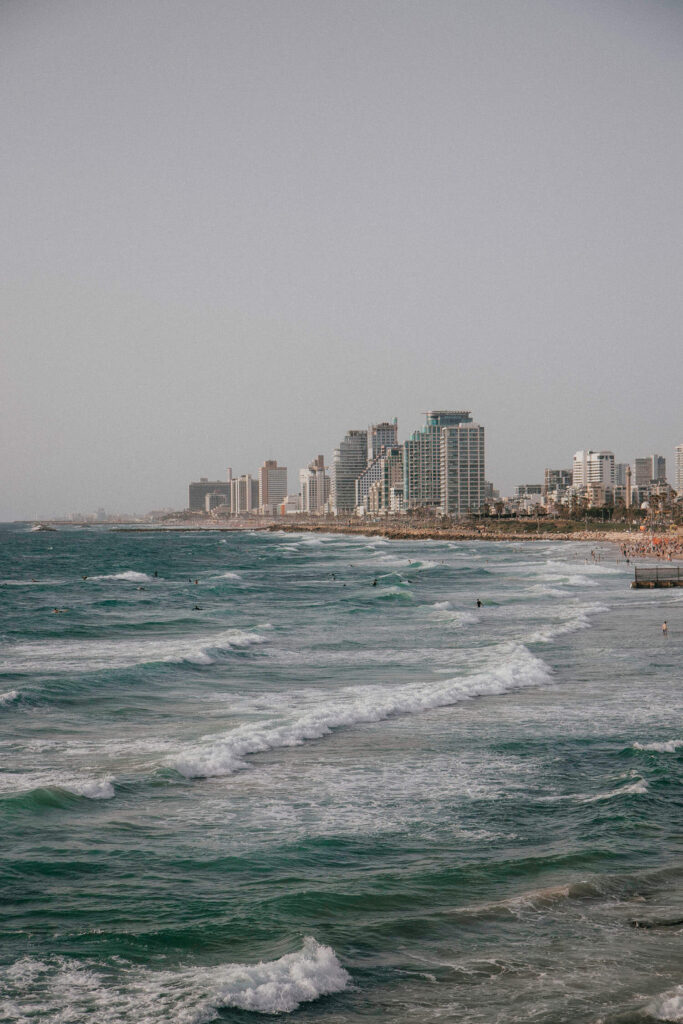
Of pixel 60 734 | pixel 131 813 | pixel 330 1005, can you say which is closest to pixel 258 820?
pixel 131 813

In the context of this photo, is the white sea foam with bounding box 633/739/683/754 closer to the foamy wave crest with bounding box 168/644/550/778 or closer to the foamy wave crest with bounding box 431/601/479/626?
the foamy wave crest with bounding box 168/644/550/778

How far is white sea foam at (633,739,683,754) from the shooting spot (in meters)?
20.7

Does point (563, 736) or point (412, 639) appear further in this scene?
point (412, 639)

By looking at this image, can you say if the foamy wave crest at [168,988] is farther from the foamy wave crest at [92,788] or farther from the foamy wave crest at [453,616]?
the foamy wave crest at [453,616]

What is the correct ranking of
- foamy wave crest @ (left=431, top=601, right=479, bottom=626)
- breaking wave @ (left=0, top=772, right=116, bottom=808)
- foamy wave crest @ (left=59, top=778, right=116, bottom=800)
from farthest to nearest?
foamy wave crest @ (left=431, top=601, right=479, bottom=626) < foamy wave crest @ (left=59, top=778, right=116, bottom=800) < breaking wave @ (left=0, top=772, right=116, bottom=808)

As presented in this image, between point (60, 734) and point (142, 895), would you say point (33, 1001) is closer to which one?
point (142, 895)

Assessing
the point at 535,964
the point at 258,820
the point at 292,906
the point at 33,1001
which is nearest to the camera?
the point at 33,1001

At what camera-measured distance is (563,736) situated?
74.2 ft

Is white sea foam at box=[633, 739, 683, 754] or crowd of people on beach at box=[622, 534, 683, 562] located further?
crowd of people on beach at box=[622, 534, 683, 562]

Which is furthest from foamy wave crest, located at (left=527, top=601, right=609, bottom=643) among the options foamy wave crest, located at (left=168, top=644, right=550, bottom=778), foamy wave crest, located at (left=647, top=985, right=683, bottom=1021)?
foamy wave crest, located at (left=647, top=985, right=683, bottom=1021)

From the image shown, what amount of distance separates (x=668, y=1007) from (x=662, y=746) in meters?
11.4

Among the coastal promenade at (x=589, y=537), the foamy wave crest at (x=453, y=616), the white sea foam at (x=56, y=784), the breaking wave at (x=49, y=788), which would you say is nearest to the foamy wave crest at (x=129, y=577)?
the foamy wave crest at (x=453, y=616)

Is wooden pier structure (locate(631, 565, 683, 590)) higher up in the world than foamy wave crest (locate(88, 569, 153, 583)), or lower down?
higher up

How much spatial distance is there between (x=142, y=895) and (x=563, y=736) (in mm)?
12587
